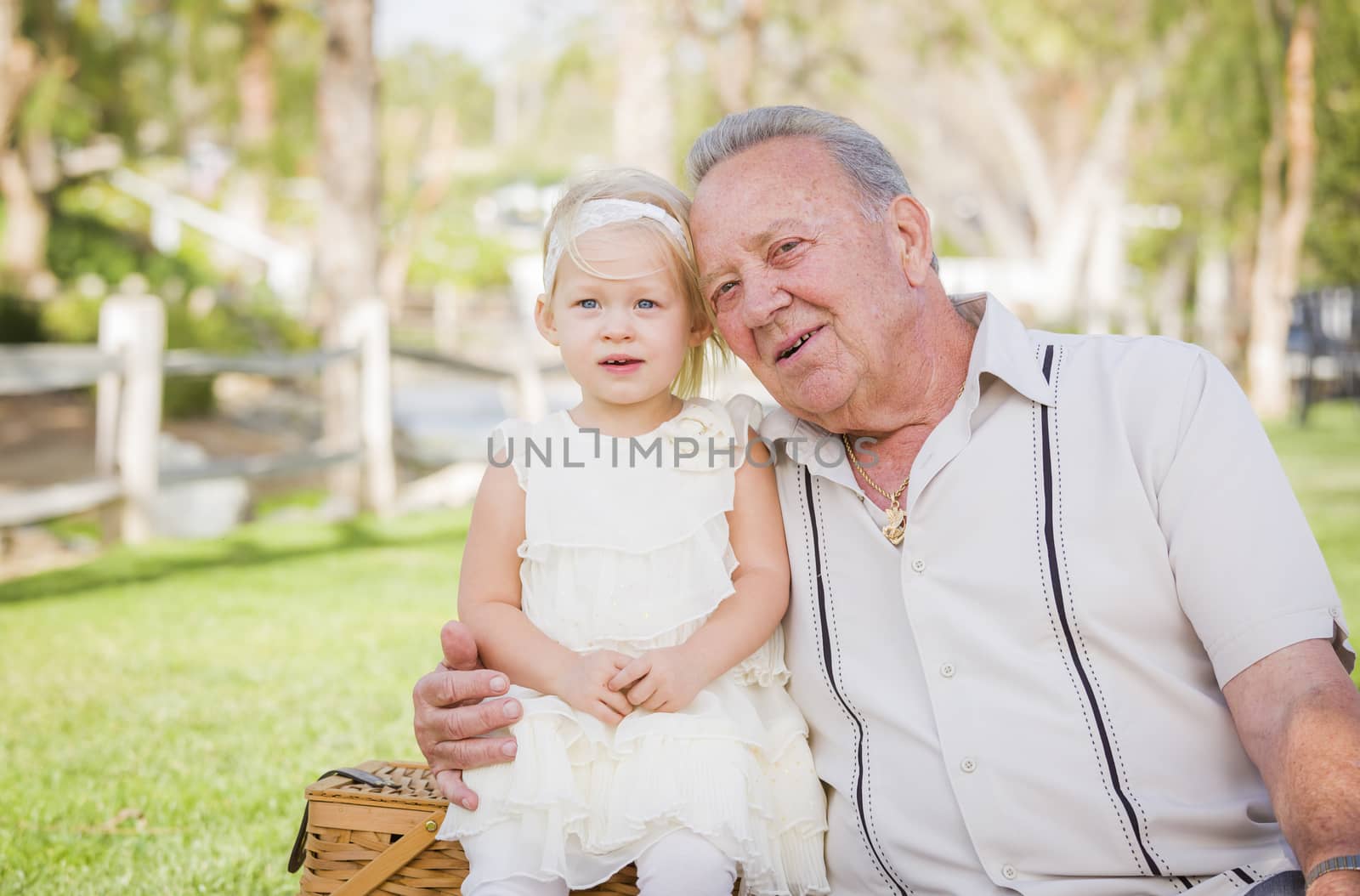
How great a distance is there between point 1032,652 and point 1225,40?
16.2 metres

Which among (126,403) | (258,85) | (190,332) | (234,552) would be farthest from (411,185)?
(234,552)

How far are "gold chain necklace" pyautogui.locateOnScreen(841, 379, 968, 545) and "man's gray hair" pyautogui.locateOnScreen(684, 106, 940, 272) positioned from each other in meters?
0.36

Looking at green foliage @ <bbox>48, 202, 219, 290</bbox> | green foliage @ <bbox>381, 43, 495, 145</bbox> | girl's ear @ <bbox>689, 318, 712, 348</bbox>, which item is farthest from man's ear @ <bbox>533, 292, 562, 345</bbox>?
green foliage @ <bbox>381, 43, 495, 145</bbox>

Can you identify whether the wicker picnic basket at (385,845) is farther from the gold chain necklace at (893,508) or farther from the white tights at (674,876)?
the gold chain necklace at (893,508)

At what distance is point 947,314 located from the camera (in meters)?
2.30

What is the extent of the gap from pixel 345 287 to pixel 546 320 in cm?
731

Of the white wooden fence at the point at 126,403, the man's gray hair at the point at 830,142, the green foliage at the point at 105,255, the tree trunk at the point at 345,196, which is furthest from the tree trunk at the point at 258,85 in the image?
the man's gray hair at the point at 830,142

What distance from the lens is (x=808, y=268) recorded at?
2131 millimetres

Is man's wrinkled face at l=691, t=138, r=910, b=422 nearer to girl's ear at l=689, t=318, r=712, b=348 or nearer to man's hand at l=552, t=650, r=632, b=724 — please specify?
girl's ear at l=689, t=318, r=712, b=348

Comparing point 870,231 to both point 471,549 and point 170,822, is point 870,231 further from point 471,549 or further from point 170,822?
point 170,822

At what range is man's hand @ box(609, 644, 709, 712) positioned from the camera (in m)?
2.00

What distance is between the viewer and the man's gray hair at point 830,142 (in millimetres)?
2186

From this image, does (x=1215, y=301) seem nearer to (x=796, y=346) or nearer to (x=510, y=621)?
(x=796, y=346)

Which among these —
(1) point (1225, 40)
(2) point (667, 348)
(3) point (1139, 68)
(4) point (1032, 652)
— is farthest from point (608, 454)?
(3) point (1139, 68)
